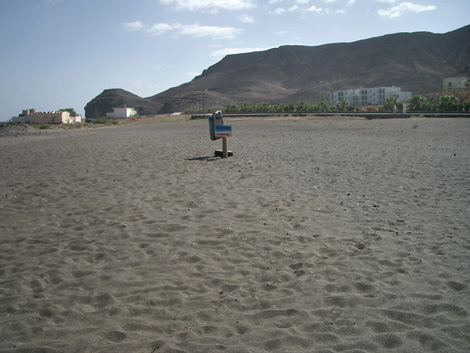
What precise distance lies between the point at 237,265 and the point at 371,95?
12891 cm

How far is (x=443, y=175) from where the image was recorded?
9.09 metres

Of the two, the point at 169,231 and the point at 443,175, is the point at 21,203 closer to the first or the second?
the point at 169,231

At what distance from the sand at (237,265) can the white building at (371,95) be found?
120 metres

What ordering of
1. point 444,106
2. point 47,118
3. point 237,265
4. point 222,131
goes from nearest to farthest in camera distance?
point 237,265, point 222,131, point 444,106, point 47,118

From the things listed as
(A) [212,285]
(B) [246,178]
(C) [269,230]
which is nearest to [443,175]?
(B) [246,178]

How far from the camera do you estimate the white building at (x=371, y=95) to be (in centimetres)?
11881

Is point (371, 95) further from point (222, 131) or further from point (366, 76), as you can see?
point (222, 131)

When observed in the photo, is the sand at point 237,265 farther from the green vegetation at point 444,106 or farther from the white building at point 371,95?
the white building at point 371,95

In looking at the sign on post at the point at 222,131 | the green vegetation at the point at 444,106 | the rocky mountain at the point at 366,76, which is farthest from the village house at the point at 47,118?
the rocky mountain at the point at 366,76

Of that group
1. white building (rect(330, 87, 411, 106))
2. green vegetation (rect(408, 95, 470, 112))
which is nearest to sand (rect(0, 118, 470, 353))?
green vegetation (rect(408, 95, 470, 112))

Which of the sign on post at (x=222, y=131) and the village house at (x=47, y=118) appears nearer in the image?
the sign on post at (x=222, y=131)

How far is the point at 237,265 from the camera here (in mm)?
4355

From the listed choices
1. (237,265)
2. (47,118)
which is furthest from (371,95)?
(237,265)

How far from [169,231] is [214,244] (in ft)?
2.74
